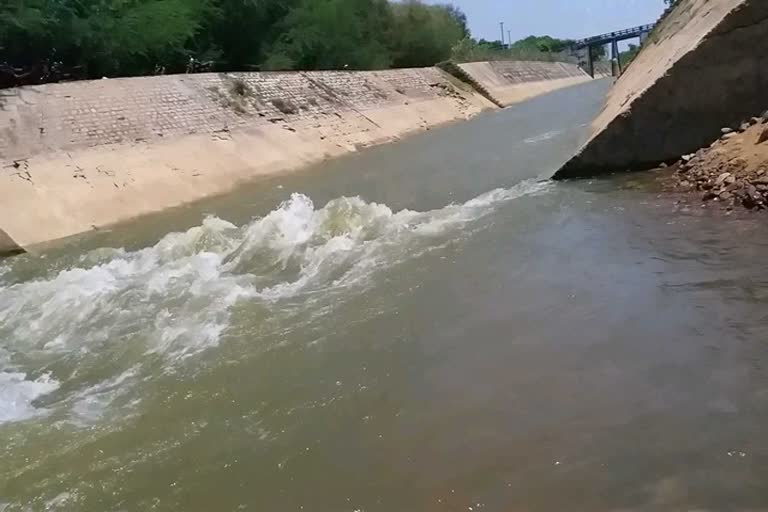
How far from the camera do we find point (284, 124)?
80.2ft

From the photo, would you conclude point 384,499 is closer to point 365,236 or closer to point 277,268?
point 277,268

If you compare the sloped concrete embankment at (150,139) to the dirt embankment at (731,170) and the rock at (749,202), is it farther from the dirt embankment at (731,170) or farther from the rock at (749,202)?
the rock at (749,202)

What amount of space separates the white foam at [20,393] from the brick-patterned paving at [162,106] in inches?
439

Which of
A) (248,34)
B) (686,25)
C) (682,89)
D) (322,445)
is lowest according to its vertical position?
(322,445)

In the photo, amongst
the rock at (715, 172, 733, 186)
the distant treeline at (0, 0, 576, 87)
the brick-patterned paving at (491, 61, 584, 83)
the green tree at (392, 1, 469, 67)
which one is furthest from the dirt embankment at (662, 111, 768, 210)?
the brick-patterned paving at (491, 61, 584, 83)

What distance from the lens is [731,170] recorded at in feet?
25.9

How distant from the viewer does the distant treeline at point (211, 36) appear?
885 inches

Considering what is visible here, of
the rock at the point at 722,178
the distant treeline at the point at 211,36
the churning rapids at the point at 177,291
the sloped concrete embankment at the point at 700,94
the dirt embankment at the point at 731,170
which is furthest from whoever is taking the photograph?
the distant treeline at the point at 211,36

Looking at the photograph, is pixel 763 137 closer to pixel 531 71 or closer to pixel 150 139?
pixel 150 139

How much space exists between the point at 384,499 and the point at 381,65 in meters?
40.9

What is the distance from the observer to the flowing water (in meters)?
3.78

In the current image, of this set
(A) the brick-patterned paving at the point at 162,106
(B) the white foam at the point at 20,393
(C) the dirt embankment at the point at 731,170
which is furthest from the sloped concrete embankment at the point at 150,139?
(C) the dirt embankment at the point at 731,170

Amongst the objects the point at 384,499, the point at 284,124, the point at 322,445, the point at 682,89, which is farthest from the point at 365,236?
the point at 284,124

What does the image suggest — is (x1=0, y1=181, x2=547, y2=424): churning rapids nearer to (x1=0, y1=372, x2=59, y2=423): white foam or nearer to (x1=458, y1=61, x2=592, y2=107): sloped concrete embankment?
(x1=0, y1=372, x2=59, y2=423): white foam
